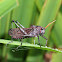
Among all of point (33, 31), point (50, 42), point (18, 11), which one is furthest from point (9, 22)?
point (50, 42)

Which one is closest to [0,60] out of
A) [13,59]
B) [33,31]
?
[13,59]

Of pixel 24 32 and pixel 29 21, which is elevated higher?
pixel 29 21

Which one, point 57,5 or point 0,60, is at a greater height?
point 57,5

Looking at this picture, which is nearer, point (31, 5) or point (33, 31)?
point (31, 5)

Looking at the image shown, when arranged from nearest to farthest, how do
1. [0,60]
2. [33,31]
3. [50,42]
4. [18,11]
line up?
[18,11] → [33,31] → [0,60] → [50,42]

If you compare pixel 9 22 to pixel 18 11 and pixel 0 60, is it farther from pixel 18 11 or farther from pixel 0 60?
pixel 0 60

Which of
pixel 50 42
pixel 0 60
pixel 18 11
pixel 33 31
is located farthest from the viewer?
pixel 50 42

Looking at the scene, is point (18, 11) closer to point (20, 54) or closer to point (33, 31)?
point (33, 31)

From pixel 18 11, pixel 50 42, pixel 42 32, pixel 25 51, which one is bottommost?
pixel 25 51

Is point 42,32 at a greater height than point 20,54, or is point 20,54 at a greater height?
point 42,32
